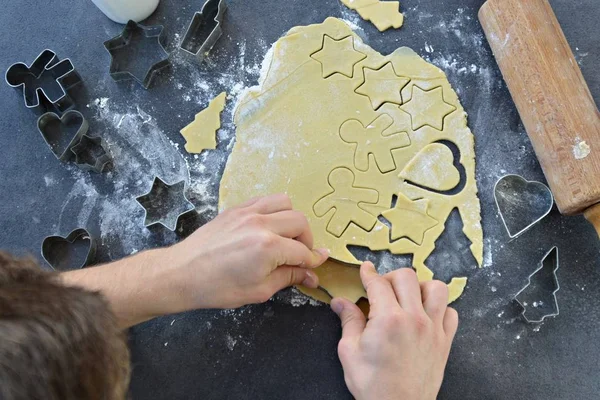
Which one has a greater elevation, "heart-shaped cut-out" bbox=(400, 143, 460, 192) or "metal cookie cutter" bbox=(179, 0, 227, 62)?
"metal cookie cutter" bbox=(179, 0, 227, 62)

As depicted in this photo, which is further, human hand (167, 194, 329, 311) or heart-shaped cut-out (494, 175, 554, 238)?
heart-shaped cut-out (494, 175, 554, 238)

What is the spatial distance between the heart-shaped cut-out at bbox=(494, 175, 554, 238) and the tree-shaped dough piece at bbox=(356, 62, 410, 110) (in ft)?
1.12

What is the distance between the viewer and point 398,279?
1.05 m

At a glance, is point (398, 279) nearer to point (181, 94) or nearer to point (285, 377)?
point (285, 377)

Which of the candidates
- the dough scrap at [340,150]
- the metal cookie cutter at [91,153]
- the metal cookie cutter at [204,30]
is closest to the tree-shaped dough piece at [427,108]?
the dough scrap at [340,150]

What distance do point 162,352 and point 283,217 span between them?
46 cm

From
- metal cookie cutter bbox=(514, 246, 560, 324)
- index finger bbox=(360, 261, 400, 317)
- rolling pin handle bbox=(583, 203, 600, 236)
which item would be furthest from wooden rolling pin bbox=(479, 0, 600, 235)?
index finger bbox=(360, 261, 400, 317)

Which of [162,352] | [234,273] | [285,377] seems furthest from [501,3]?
[162,352]

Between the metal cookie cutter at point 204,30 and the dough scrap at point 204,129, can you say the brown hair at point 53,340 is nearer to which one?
the dough scrap at point 204,129

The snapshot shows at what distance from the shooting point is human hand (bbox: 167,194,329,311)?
100 centimetres

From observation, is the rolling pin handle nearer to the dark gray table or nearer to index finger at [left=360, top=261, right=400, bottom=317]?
the dark gray table

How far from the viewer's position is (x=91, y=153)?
1.36 meters

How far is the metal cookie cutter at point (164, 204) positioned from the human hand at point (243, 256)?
208 millimetres

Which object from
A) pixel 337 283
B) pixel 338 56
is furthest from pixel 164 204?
pixel 338 56
